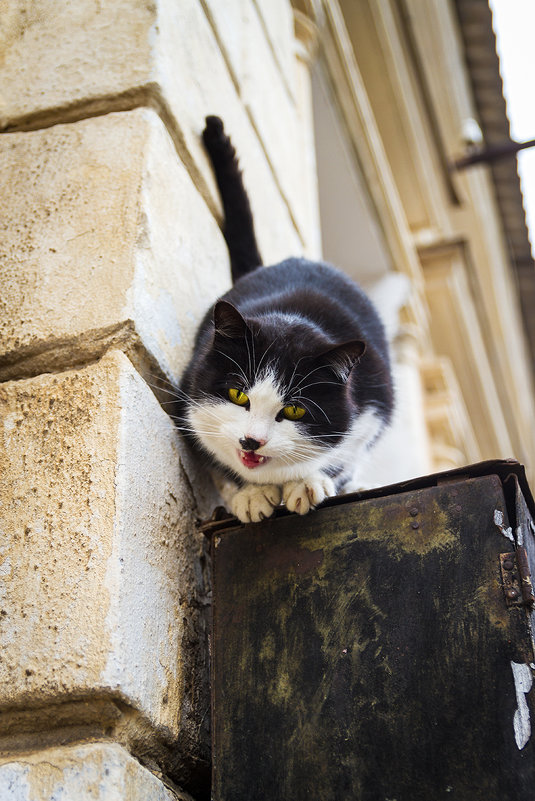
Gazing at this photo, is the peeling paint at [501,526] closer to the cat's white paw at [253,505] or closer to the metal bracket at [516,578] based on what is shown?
the metal bracket at [516,578]

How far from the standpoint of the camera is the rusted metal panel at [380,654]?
1175mm

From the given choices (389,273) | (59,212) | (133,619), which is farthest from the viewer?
(389,273)

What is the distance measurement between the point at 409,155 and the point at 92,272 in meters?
3.83

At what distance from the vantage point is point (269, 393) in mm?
1614

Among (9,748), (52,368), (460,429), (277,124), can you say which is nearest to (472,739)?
(9,748)

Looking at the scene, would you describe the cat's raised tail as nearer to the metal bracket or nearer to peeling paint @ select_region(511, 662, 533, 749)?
the metal bracket

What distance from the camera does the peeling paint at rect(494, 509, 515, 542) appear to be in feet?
4.21

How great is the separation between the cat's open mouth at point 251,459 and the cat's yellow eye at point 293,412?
10 centimetres

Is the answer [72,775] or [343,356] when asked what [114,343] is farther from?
[72,775]

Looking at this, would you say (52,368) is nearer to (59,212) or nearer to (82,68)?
(59,212)

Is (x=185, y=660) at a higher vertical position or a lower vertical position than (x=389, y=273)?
lower

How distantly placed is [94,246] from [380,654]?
90cm

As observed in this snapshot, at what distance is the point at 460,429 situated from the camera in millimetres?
5879

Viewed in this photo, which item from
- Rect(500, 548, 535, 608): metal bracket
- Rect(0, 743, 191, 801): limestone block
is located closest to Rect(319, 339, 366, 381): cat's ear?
Rect(500, 548, 535, 608): metal bracket
